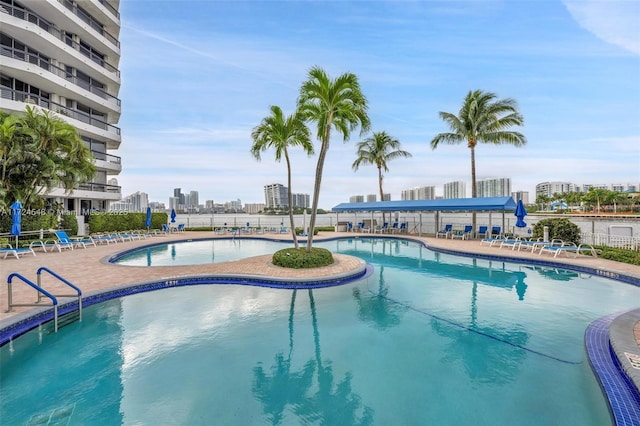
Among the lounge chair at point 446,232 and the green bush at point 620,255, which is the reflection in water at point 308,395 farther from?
the lounge chair at point 446,232

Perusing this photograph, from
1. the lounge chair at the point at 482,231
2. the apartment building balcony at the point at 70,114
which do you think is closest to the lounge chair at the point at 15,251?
the apartment building balcony at the point at 70,114

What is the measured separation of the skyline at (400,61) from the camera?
12.3 metres

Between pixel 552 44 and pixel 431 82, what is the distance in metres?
5.66

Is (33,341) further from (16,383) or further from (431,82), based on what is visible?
(431,82)

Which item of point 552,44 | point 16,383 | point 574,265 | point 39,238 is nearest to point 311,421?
point 16,383

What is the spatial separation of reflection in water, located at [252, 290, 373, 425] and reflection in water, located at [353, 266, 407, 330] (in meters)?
2.02

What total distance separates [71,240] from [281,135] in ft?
44.6

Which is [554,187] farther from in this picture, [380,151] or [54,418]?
[54,418]

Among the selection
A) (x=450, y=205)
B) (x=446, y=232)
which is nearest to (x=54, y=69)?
(x=450, y=205)

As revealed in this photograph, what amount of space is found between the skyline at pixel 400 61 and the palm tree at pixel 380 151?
181 inches

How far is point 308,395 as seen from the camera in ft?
12.6

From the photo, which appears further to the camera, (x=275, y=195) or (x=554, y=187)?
(x=554, y=187)

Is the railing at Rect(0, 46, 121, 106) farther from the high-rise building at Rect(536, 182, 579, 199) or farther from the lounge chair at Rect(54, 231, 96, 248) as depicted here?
the high-rise building at Rect(536, 182, 579, 199)

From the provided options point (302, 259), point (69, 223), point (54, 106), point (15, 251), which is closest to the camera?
point (302, 259)
